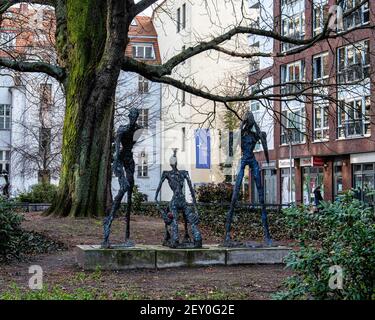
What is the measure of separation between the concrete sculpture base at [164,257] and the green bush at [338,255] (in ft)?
16.0

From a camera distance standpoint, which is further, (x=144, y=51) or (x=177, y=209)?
(x=144, y=51)

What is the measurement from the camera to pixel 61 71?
22156mm

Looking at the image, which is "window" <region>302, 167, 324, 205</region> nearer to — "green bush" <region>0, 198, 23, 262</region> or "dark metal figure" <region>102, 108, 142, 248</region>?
"green bush" <region>0, 198, 23, 262</region>

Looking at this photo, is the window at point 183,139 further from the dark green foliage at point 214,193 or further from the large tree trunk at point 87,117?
the large tree trunk at point 87,117

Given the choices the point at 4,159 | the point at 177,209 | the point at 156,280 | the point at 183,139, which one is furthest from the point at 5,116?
the point at 156,280

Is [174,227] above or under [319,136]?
under

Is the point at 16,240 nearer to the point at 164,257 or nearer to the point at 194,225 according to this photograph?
the point at 164,257

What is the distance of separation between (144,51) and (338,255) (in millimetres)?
61641

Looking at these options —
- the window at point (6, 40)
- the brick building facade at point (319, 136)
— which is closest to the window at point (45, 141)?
the brick building facade at point (319, 136)

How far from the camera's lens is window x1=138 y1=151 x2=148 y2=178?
63319 mm

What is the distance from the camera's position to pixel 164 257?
40.5 feet

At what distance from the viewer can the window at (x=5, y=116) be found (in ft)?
213

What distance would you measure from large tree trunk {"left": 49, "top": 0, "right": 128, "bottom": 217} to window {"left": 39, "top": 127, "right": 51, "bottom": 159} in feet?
103

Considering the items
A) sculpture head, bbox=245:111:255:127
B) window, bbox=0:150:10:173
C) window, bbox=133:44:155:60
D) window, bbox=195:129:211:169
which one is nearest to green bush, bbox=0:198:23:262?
sculpture head, bbox=245:111:255:127
